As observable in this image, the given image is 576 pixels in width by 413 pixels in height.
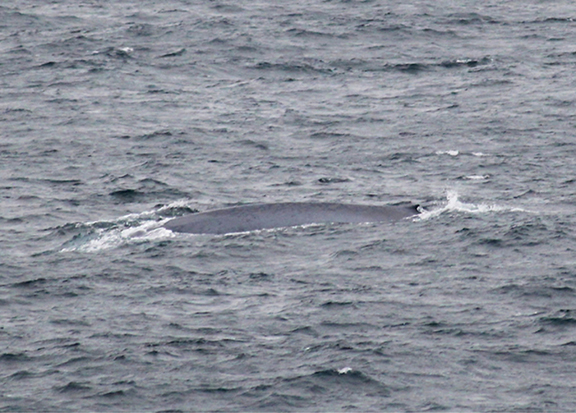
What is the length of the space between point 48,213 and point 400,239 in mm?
9680

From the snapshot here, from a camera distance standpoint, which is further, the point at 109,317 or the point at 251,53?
the point at 251,53

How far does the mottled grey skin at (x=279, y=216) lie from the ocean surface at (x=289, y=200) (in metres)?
0.45

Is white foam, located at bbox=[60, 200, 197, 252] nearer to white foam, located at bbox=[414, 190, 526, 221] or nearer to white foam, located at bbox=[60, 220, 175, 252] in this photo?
white foam, located at bbox=[60, 220, 175, 252]

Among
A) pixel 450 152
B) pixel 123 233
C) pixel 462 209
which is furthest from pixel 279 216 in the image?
pixel 450 152

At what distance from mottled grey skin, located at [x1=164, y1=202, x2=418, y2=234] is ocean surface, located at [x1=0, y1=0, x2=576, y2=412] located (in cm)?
45

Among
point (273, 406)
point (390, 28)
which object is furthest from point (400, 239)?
point (390, 28)

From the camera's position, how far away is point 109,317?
2883 centimetres

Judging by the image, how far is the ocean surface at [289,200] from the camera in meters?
26.1

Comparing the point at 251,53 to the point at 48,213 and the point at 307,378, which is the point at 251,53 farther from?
the point at 307,378

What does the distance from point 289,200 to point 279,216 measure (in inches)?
115

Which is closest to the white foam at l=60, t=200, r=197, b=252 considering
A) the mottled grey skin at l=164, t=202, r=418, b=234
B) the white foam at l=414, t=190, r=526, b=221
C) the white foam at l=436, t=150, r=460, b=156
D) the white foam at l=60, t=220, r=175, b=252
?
the white foam at l=60, t=220, r=175, b=252

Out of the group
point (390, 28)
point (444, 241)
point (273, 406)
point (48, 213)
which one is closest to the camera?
point (273, 406)

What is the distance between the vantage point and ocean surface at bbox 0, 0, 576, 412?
2614 centimetres

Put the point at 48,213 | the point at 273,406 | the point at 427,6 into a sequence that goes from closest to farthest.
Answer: the point at 273,406 < the point at 48,213 < the point at 427,6
